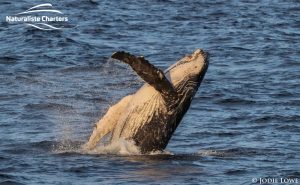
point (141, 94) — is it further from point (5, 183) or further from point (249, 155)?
point (5, 183)

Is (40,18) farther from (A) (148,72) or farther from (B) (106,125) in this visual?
(A) (148,72)

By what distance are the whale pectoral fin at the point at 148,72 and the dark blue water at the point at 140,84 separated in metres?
1.28

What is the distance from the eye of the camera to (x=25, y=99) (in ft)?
75.8

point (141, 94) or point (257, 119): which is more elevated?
point (141, 94)

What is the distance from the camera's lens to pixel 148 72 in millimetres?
16578

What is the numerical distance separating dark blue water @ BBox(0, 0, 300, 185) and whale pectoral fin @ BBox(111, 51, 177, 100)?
4.18ft

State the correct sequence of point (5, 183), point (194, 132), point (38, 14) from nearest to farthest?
point (5, 183) < point (194, 132) < point (38, 14)

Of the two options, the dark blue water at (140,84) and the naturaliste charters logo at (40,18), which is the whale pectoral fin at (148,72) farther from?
the naturaliste charters logo at (40,18)

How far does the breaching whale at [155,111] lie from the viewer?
17.5 meters

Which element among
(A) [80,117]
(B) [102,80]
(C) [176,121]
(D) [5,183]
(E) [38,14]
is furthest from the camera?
(E) [38,14]

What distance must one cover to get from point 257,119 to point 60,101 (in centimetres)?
476

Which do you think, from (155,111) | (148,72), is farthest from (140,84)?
(148,72)

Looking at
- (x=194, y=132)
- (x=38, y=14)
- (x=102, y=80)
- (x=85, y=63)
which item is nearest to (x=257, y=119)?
(x=194, y=132)

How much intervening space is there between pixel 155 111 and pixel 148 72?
1173mm
